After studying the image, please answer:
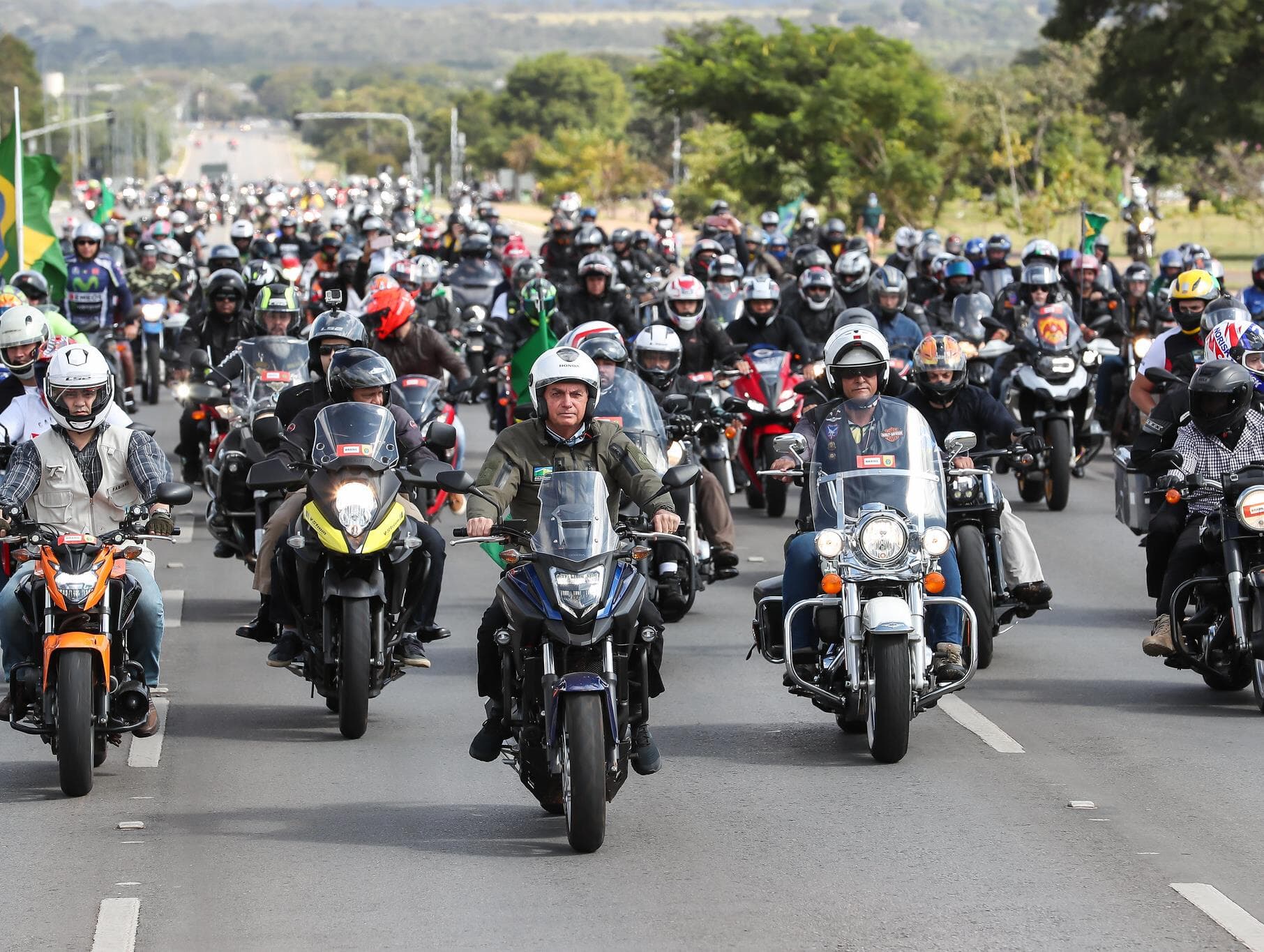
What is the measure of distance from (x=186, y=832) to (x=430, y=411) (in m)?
6.19

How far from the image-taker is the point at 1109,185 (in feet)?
228

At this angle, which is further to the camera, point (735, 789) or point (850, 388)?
point (850, 388)

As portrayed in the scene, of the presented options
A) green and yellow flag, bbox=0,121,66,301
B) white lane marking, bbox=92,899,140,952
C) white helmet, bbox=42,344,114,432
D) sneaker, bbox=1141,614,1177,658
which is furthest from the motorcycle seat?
green and yellow flag, bbox=0,121,66,301

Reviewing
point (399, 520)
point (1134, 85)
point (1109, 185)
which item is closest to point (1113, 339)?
point (399, 520)

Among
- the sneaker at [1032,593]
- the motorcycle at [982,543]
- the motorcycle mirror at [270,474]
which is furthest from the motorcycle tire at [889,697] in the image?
the motorcycle mirror at [270,474]

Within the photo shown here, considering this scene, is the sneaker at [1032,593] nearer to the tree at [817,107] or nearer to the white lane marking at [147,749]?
the white lane marking at [147,749]

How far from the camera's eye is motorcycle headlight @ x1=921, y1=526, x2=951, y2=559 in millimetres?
9625

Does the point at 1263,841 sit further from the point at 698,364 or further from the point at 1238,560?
the point at 698,364

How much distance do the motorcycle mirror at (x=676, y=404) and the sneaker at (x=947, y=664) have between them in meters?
4.99

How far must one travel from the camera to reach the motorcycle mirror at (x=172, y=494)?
9555 mm

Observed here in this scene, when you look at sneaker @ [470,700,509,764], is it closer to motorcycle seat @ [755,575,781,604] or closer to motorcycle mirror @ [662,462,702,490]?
motorcycle mirror @ [662,462,702,490]

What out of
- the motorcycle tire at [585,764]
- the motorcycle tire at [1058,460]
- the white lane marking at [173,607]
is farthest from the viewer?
the motorcycle tire at [1058,460]

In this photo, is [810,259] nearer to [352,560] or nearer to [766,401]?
[766,401]

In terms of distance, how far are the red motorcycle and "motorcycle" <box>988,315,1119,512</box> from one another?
193cm
